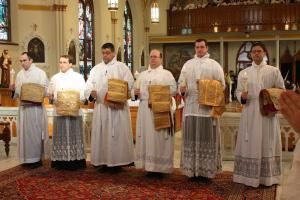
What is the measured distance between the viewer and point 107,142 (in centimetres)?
692

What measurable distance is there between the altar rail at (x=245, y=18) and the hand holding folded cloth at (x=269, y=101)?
17897 mm

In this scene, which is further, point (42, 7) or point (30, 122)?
point (42, 7)

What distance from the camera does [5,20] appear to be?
14.8m

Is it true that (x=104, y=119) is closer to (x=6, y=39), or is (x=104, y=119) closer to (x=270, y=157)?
(x=270, y=157)

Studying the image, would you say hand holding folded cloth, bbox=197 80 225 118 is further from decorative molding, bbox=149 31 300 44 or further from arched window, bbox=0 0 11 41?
decorative molding, bbox=149 31 300 44

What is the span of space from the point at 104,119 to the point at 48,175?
3.90 ft

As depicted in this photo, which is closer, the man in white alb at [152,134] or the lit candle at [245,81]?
the lit candle at [245,81]

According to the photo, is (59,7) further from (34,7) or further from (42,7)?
(34,7)

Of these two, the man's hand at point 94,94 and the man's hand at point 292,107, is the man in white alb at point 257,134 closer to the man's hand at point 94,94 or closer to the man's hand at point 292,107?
the man's hand at point 94,94

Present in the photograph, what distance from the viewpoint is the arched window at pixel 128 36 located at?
22.7 metres

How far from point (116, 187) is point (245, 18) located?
18709 mm

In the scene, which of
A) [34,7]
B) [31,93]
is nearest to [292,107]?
[31,93]

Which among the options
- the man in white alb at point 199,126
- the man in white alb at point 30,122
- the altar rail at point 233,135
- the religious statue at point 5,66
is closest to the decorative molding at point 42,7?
the religious statue at point 5,66

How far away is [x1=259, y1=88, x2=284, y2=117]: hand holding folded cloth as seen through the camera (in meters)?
5.56
